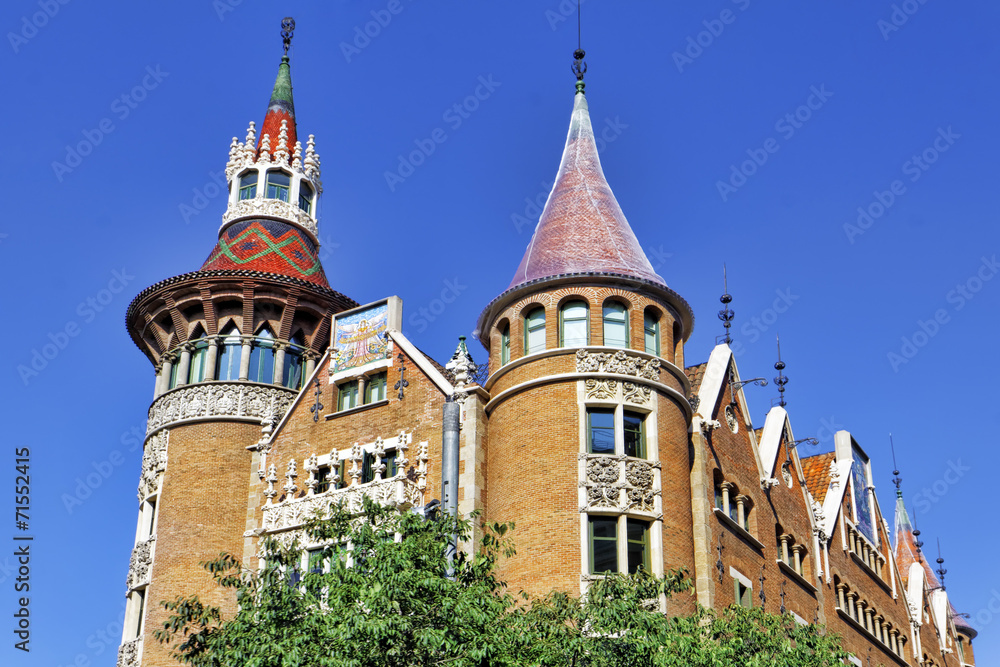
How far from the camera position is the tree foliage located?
22.6 metres

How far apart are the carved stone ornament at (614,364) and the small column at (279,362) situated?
10597mm

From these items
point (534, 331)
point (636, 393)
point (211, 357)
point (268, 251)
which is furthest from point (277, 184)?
point (636, 393)

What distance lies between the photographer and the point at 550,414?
33.6 metres

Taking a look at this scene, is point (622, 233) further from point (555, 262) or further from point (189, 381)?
point (189, 381)

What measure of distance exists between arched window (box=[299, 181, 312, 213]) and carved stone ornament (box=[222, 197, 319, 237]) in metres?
0.76

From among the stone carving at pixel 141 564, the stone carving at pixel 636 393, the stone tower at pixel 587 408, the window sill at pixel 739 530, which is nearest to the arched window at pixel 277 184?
the stone tower at pixel 587 408

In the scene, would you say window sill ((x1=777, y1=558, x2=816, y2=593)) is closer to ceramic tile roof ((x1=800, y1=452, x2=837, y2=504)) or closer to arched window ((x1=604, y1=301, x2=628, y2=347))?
ceramic tile roof ((x1=800, y1=452, x2=837, y2=504))

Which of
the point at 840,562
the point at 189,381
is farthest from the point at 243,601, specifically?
the point at 840,562

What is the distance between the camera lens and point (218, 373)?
131 feet

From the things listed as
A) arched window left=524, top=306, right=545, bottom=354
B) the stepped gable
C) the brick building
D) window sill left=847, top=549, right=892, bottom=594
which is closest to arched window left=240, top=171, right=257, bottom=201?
the brick building

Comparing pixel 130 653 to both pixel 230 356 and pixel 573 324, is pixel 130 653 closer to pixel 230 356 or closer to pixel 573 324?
pixel 230 356

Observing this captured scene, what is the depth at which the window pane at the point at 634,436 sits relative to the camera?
33750 mm

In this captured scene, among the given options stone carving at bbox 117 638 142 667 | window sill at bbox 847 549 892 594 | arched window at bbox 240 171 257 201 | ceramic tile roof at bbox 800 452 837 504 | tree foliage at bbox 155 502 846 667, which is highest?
arched window at bbox 240 171 257 201

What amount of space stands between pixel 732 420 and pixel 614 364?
7.84 m
